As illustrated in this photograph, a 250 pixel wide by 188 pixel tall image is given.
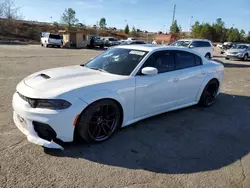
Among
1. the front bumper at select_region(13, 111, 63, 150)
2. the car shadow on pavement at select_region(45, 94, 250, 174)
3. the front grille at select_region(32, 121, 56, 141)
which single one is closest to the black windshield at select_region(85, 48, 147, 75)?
the car shadow on pavement at select_region(45, 94, 250, 174)

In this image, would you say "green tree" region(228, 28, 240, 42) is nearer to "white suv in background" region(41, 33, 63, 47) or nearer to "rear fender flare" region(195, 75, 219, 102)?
"white suv in background" region(41, 33, 63, 47)

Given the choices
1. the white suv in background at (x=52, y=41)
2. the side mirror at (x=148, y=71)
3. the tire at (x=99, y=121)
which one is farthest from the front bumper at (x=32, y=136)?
the white suv in background at (x=52, y=41)

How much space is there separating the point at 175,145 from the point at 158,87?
3.58ft

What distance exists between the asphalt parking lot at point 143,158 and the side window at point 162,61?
106 centimetres

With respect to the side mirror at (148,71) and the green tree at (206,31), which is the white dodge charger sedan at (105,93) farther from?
the green tree at (206,31)

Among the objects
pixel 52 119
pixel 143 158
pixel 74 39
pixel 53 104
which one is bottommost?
pixel 143 158

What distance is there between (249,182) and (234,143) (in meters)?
1.06

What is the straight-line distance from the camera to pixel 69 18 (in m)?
55.3

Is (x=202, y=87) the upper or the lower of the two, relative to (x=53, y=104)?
lower

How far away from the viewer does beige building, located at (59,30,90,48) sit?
3006cm

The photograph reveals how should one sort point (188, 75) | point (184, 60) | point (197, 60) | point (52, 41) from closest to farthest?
point (188, 75) < point (184, 60) < point (197, 60) < point (52, 41)

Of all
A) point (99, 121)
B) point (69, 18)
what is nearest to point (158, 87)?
point (99, 121)

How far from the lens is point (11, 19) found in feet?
161

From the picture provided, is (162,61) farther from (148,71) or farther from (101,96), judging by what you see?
(101,96)
